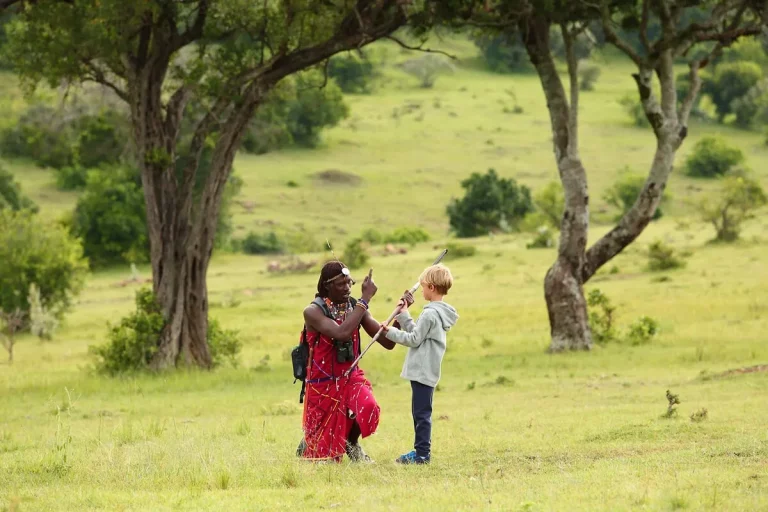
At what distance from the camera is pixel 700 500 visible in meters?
7.04

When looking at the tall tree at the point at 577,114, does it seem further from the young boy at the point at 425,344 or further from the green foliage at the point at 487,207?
the green foliage at the point at 487,207

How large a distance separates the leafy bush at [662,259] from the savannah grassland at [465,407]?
0.62 meters

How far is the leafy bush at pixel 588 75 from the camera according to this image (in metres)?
90.4

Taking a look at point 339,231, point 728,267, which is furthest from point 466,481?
point 339,231

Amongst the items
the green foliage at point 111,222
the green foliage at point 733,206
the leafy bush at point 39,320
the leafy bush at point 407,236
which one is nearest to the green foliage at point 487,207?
the leafy bush at point 407,236

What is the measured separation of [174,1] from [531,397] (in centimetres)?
874

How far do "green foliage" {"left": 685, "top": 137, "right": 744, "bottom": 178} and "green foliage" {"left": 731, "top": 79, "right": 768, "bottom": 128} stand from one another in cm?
1251

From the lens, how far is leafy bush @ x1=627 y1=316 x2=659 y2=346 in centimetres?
2261

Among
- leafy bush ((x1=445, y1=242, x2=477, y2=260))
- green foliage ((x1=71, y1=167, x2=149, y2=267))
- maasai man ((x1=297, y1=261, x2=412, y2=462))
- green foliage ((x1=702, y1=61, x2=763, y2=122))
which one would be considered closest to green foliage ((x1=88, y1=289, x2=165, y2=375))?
maasai man ((x1=297, y1=261, x2=412, y2=462))

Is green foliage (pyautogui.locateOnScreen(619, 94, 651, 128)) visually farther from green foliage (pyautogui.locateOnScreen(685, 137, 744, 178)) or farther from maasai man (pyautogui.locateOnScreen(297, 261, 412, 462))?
maasai man (pyautogui.locateOnScreen(297, 261, 412, 462))

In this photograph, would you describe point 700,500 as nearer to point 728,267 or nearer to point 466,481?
point 466,481

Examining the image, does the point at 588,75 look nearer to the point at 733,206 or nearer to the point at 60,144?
the point at 60,144

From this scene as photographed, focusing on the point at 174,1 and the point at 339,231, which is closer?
the point at 174,1

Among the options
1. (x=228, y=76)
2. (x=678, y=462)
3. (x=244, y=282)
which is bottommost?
(x=244, y=282)
